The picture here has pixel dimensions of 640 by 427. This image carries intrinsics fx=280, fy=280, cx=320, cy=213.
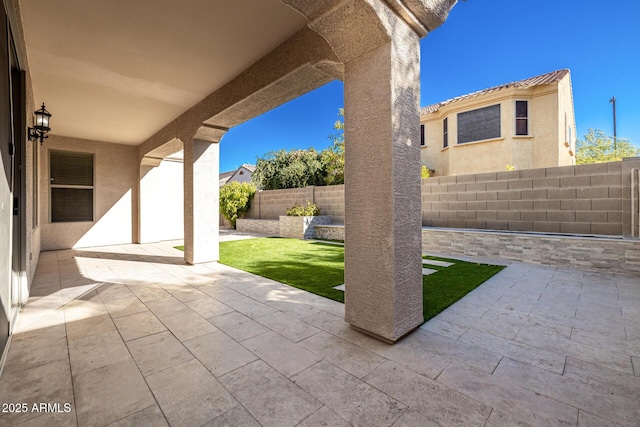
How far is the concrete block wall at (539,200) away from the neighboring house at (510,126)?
564 cm

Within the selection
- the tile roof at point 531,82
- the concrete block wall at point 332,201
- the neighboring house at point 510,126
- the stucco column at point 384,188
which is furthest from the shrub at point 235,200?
the stucco column at point 384,188

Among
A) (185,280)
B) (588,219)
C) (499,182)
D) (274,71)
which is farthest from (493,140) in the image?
(185,280)

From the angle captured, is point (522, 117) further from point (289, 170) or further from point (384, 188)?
point (384, 188)

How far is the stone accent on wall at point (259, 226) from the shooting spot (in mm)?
11784

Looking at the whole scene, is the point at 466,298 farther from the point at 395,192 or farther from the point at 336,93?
the point at 336,93

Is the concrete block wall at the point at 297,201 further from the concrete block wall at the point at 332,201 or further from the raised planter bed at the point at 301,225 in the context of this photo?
the raised planter bed at the point at 301,225

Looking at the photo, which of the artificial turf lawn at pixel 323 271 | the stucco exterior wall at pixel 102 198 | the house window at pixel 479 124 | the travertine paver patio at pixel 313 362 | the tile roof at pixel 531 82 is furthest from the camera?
the house window at pixel 479 124

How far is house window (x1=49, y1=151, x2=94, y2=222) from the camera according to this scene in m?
8.04

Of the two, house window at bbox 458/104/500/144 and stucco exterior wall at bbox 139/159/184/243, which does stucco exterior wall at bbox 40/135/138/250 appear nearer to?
stucco exterior wall at bbox 139/159/184/243

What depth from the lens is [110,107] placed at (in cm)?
574

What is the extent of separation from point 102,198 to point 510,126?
50.0ft

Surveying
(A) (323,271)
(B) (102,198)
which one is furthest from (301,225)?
(B) (102,198)

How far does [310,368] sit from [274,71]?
138 inches

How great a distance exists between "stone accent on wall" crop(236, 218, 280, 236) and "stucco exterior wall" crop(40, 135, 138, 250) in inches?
192
